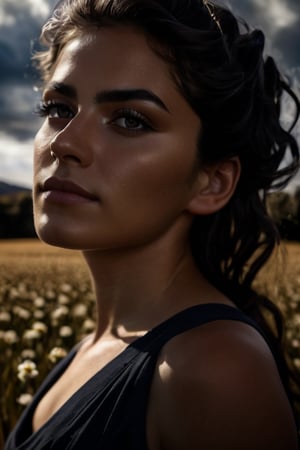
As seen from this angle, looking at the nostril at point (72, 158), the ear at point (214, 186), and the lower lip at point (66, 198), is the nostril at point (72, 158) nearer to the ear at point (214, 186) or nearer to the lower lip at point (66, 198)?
the lower lip at point (66, 198)

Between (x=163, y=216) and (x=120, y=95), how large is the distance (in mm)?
347

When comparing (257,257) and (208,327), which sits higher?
(208,327)

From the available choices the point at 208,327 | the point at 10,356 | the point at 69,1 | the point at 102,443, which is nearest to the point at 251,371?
the point at 208,327

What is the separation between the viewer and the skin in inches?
61.9

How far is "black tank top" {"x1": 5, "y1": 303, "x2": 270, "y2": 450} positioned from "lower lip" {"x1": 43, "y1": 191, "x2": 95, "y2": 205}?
38 cm

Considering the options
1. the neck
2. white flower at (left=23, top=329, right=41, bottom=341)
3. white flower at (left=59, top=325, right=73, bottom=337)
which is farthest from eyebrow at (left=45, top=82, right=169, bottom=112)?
white flower at (left=59, top=325, right=73, bottom=337)

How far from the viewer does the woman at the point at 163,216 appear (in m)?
1.62

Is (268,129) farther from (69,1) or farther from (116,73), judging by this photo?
(69,1)

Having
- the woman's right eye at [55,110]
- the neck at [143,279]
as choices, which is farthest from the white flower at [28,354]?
the woman's right eye at [55,110]

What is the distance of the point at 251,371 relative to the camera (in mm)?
1599

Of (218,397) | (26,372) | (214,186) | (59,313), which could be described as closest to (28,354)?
(26,372)

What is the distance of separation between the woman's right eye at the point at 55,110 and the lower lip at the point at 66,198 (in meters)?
0.31

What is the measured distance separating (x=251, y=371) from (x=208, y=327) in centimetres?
17

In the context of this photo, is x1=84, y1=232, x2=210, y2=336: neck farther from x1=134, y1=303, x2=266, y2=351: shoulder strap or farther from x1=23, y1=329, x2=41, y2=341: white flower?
x1=23, y1=329, x2=41, y2=341: white flower
